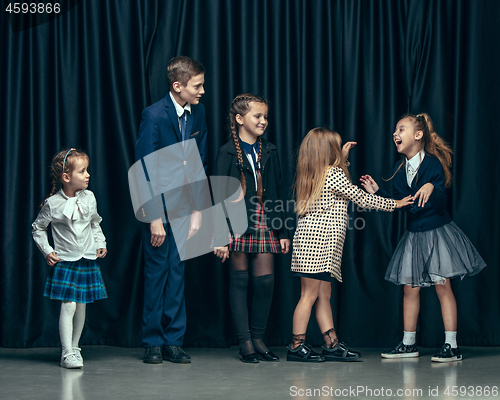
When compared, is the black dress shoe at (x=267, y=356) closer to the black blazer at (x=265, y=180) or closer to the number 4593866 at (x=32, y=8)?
the black blazer at (x=265, y=180)

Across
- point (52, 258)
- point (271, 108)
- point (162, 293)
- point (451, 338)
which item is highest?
point (271, 108)

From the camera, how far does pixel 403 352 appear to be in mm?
2920

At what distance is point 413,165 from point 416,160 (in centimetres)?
3

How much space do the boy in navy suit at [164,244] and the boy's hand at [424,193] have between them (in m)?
1.13

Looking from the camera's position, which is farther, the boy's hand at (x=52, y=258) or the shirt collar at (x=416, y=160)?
the shirt collar at (x=416, y=160)

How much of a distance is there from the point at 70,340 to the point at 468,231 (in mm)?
2261

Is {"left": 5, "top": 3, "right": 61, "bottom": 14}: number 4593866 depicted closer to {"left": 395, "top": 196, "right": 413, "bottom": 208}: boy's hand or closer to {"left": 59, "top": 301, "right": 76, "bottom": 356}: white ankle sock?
{"left": 59, "top": 301, "right": 76, "bottom": 356}: white ankle sock

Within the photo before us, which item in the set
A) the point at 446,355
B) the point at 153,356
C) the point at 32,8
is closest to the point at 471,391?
the point at 446,355

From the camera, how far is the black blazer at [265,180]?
9.43 feet

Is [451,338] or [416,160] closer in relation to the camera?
[451,338]

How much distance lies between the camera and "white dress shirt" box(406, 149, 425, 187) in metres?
2.97

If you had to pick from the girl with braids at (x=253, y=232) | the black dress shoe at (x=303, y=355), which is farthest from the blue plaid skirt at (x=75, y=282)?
the black dress shoe at (x=303, y=355)

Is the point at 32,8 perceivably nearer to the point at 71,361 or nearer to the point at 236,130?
the point at 236,130

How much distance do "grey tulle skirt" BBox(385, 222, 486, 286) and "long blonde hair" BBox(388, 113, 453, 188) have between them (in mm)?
325
